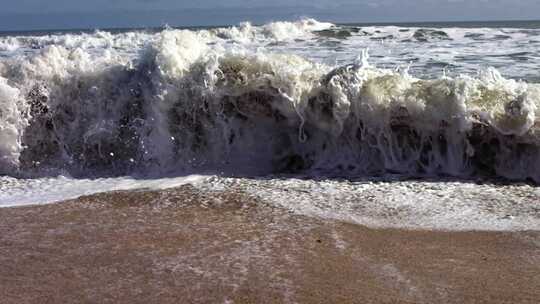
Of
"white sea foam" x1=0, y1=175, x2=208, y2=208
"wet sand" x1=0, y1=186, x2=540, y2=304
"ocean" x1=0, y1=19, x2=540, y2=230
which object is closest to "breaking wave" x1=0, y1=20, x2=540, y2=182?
"ocean" x1=0, y1=19, x2=540, y2=230

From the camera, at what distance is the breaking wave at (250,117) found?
6.19 meters

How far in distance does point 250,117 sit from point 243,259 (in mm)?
3173

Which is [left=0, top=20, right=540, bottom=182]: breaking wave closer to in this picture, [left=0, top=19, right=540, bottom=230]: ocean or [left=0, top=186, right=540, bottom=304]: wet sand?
[left=0, top=19, right=540, bottom=230]: ocean

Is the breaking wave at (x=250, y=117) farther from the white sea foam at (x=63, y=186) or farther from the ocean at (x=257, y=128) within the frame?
the white sea foam at (x=63, y=186)

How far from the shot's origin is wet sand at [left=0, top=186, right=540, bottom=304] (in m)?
3.39

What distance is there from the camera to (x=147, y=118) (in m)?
6.86

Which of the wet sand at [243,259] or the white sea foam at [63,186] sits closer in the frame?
the wet sand at [243,259]

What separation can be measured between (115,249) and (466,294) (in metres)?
2.13

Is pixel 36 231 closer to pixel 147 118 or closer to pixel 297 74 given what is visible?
pixel 147 118

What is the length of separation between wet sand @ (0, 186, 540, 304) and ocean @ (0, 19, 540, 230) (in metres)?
0.76

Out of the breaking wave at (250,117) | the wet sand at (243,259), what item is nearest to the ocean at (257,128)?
Answer: the breaking wave at (250,117)

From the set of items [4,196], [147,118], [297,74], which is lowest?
[4,196]

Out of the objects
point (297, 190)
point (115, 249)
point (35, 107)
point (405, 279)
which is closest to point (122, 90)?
point (35, 107)

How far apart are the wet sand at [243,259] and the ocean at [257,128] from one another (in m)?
0.76
